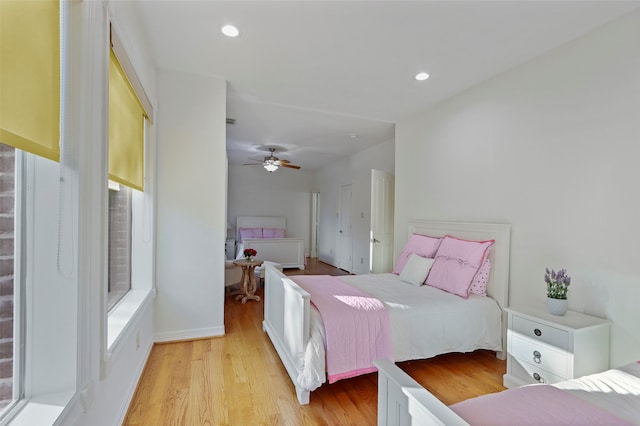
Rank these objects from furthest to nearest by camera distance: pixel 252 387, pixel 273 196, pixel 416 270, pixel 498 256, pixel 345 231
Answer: pixel 273 196 → pixel 345 231 → pixel 416 270 → pixel 498 256 → pixel 252 387

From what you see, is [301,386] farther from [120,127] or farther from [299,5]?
[299,5]

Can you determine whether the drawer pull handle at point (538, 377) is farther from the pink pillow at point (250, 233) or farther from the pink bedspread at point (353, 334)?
the pink pillow at point (250, 233)

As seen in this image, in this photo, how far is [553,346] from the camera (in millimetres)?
1911

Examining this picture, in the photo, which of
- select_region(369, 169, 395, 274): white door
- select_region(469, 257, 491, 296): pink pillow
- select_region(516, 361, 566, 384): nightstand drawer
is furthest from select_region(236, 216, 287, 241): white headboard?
select_region(516, 361, 566, 384): nightstand drawer

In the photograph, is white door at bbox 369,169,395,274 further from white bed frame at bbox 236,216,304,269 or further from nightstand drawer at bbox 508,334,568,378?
white bed frame at bbox 236,216,304,269

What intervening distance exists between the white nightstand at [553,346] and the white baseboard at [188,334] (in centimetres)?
257

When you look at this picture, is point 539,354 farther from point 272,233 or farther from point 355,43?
point 272,233

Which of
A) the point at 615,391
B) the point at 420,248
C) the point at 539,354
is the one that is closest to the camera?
the point at 615,391

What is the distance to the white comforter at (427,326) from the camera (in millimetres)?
1925

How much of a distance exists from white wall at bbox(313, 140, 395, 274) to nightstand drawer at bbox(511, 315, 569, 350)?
3.36 meters

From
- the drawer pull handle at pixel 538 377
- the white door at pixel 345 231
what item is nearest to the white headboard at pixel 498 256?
the drawer pull handle at pixel 538 377

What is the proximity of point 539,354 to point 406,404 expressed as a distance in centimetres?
161

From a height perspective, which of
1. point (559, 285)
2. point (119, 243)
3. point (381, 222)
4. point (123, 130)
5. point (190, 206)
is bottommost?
point (559, 285)

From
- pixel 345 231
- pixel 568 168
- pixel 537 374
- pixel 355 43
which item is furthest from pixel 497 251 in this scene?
pixel 345 231
